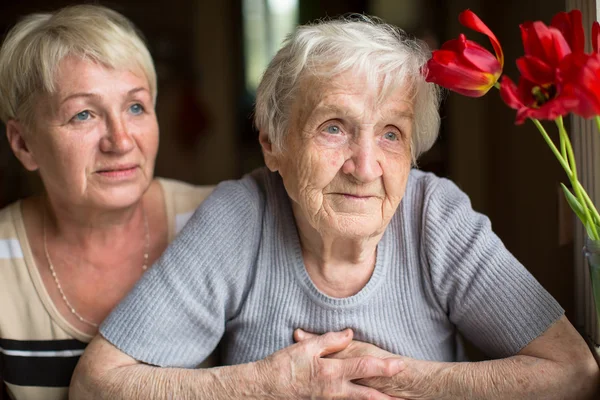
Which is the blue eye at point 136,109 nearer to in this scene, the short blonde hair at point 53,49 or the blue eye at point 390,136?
the short blonde hair at point 53,49

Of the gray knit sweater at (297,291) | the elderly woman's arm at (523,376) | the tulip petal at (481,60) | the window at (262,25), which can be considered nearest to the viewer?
the tulip petal at (481,60)

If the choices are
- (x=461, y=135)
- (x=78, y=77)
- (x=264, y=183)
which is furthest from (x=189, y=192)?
(x=461, y=135)

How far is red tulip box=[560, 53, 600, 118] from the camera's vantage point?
1.02 m

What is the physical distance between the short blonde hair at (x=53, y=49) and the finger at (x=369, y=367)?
91cm

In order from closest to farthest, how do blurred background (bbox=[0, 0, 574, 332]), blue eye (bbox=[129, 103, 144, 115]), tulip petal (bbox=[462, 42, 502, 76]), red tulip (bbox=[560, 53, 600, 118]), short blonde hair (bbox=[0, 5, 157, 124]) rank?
red tulip (bbox=[560, 53, 600, 118]) < tulip petal (bbox=[462, 42, 502, 76]) < short blonde hair (bbox=[0, 5, 157, 124]) < blue eye (bbox=[129, 103, 144, 115]) < blurred background (bbox=[0, 0, 574, 332])

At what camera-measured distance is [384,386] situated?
4.71ft

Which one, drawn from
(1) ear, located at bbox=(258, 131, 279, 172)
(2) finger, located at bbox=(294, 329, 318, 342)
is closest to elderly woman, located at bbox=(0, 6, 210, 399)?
(1) ear, located at bbox=(258, 131, 279, 172)

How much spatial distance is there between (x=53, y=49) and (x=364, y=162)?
84 centimetres

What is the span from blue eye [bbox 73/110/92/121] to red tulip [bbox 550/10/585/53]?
43.2 inches

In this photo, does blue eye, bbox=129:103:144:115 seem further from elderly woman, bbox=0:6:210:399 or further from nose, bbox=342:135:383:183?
nose, bbox=342:135:383:183

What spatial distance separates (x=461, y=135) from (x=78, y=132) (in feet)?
10.2

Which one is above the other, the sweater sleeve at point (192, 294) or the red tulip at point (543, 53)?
the red tulip at point (543, 53)

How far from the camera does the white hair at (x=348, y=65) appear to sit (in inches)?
54.2

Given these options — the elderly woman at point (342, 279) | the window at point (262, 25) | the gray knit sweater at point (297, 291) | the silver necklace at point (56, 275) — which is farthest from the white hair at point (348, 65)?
the window at point (262, 25)
